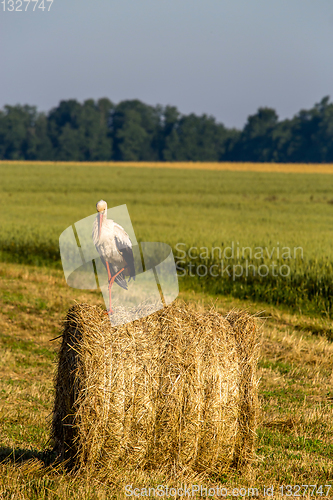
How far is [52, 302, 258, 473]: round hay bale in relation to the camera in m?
4.69

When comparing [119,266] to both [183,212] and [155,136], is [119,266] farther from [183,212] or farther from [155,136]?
[155,136]

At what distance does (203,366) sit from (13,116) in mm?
104135

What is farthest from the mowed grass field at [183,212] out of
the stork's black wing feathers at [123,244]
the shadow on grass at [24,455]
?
the shadow on grass at [24,455]

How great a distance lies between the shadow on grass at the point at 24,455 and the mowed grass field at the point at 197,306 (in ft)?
0.06

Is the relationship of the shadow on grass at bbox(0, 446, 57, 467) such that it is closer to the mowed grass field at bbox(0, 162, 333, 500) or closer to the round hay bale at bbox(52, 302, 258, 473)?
the mowed grass field at bbox(0, 162, 333, 500)

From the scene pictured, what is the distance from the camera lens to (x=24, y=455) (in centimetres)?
519

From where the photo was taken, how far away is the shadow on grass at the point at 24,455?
505cm

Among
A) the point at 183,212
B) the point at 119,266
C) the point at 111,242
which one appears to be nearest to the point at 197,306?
the point at 119,266

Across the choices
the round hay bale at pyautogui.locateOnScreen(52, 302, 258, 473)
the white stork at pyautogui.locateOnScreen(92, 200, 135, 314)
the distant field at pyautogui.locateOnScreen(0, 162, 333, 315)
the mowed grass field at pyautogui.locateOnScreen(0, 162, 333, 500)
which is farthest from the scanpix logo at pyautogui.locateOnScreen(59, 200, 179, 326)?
the distant field at pyautogui.locateOnScreen(0, 162, 333, 315)

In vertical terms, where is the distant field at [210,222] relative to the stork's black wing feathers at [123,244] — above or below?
below

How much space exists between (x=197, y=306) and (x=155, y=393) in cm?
568

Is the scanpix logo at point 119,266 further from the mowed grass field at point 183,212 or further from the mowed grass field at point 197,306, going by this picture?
the mowed grass field at point 183,212

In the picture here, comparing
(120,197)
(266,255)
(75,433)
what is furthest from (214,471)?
(120,197)

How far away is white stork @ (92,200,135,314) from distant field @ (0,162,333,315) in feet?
21.9
